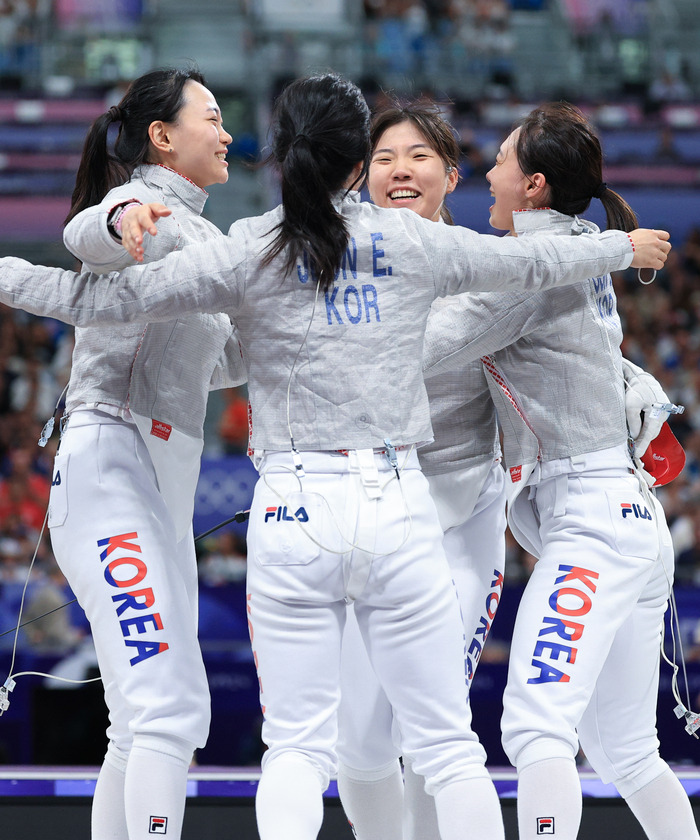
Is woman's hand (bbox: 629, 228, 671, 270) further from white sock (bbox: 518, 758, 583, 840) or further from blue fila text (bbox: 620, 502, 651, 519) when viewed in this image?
white sock (bbox: 518, 758, 583, 840)

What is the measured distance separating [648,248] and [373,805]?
1326 mm

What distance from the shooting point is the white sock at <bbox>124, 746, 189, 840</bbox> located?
1.99 metres

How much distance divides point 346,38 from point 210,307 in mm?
8891

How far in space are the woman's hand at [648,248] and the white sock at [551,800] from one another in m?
0.98

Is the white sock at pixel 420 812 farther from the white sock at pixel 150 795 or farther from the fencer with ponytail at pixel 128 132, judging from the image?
the fencer with ponytail at pixel 128 132

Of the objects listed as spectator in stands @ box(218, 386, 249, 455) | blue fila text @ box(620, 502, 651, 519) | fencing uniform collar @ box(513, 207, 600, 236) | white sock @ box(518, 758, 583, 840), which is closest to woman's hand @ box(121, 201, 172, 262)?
fencing uniform collar @ box(513, 207, 600, 236)

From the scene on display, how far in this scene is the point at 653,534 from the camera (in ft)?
7.22

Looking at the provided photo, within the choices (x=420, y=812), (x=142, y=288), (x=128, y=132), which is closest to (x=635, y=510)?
(x=420, y=812)

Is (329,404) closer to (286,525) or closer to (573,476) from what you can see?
(286,525)

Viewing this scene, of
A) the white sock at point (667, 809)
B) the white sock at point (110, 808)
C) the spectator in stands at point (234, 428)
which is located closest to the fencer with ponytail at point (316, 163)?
the white sock at point (110, 808)

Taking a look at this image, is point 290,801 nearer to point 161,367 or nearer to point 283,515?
point 283,515

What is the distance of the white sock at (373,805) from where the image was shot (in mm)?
2359

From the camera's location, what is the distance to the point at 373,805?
2359 mm

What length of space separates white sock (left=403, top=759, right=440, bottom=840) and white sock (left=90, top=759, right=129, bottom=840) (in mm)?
608
